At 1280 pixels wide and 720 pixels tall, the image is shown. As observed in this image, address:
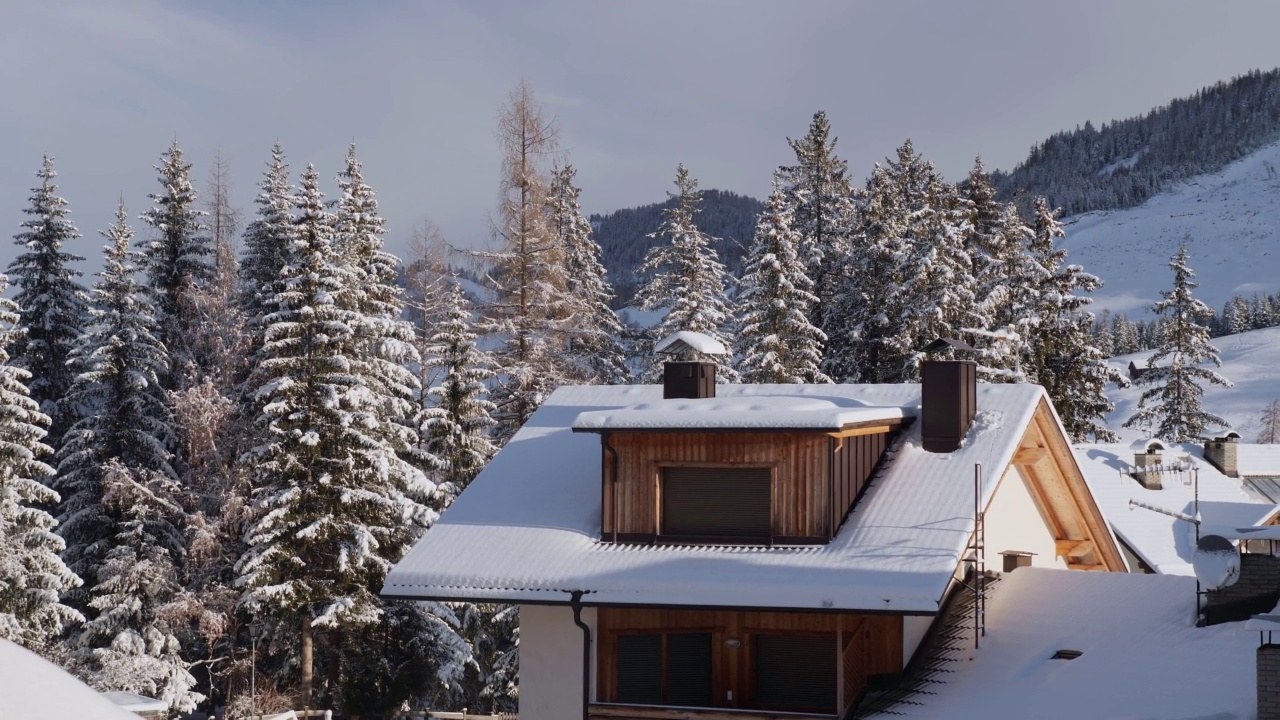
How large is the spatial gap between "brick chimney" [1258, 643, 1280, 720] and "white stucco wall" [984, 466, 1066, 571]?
6064mm

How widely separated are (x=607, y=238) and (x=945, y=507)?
12974cm

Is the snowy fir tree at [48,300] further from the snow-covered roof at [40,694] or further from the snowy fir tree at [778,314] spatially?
the snow-covered roof at [40,694]

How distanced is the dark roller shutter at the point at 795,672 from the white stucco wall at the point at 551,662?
2.12 metres

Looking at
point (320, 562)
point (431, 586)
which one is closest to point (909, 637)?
point (431, 586)

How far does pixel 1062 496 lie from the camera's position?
1836cm

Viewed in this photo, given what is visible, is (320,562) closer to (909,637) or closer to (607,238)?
(909,637)

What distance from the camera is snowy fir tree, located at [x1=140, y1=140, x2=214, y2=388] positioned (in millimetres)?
33969

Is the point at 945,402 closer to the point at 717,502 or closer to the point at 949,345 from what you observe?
the point at 949,345

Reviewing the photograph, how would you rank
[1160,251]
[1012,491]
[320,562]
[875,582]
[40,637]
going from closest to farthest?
[875,582], [1012,491], [40,637], [320,562], [1160,251]

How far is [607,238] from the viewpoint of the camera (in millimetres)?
143000

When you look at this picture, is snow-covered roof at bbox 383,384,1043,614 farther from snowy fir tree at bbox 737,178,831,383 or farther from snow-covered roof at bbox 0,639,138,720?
snowy fir tree at bbox 737,178,831,383

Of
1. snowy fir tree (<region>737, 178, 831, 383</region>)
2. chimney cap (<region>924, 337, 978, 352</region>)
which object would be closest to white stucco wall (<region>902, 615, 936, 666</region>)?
chimney cap (<region>924, 337, 978, 352</region>)

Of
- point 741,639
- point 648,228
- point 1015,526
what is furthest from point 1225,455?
point 648,228

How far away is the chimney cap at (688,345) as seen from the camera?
18531 millimetres
